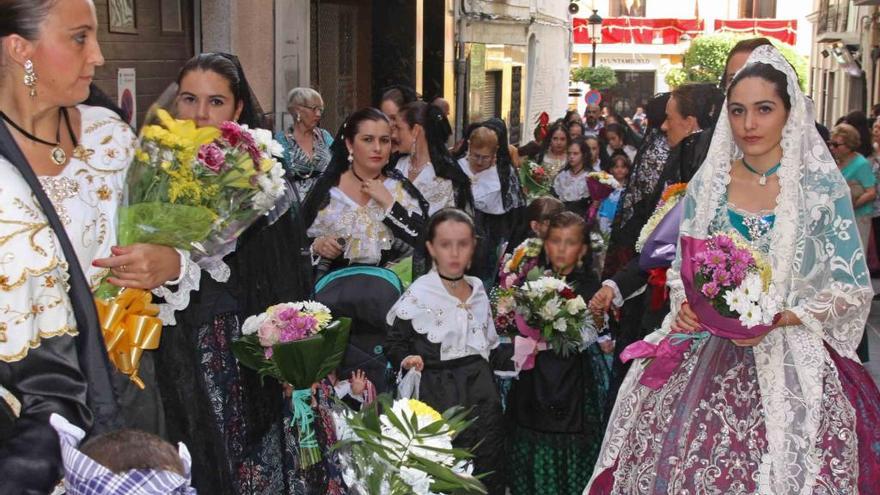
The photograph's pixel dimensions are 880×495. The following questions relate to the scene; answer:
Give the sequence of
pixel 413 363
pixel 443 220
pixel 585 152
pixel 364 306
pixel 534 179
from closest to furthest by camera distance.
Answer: pixel 413 363 → pixel 443 220 → pixel 364 306 → pixel 534 179 → pixel 585 152

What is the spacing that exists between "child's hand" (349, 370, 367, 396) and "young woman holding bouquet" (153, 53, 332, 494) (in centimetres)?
110

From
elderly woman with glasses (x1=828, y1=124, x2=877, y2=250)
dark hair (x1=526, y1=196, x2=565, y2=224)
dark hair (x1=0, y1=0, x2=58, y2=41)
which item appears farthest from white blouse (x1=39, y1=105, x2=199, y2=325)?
elderly woman with glasses (x1=828, y1=124, x2=877, y2=250)

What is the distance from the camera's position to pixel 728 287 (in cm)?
470

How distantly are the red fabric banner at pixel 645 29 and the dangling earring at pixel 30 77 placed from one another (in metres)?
52.2

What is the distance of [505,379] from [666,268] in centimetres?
151

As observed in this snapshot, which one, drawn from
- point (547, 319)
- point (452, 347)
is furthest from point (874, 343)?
point (452, 347)

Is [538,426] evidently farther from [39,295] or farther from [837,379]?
[39,295]

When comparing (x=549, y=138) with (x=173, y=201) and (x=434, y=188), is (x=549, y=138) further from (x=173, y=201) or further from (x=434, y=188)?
(x=173, y=201)

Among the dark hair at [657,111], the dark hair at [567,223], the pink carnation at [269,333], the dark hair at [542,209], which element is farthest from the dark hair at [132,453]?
the dark hair at [657,111]

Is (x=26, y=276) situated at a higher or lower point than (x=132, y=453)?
higher

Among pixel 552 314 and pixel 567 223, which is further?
pixel 567 223

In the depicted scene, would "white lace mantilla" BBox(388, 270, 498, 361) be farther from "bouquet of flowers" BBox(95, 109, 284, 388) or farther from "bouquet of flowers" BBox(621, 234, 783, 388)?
"bouquet of flowers" BBox(95, 109, 284, 388)

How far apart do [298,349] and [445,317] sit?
4.87 ft

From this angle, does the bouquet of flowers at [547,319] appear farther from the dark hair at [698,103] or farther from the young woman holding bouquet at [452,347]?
the dark hair at [698,103]
